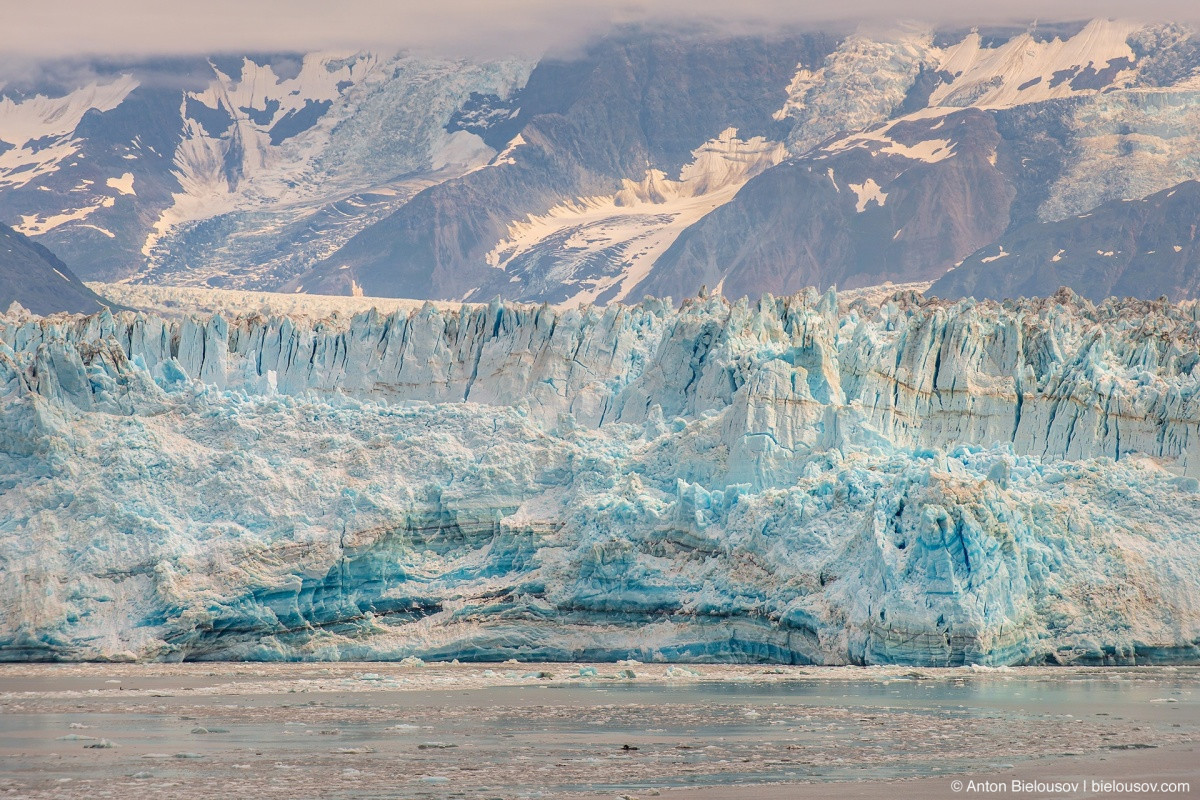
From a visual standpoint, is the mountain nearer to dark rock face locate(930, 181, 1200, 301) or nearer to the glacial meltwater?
dark rock face locate(930, 181, 1200, 301)

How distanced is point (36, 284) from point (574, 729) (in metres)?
115

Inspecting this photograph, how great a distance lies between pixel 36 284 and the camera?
5389 inches

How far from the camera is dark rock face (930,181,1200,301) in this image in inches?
6442

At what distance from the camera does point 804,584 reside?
40.6 m

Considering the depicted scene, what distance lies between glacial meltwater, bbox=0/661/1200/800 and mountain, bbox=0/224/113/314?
9464 cm

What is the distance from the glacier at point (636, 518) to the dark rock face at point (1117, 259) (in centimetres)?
11530

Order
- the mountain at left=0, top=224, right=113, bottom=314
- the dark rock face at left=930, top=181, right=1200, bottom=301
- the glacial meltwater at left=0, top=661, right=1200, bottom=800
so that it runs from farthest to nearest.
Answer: the dark rock face at left=930, top=181, right=1200, bottom=301 → the mountain at left=0, top=224, right=113, bottom=314 → the glacial meltwater at left=0, top=661, right=1200, bottom=800

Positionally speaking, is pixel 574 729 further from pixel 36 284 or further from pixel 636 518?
pixel 36 284

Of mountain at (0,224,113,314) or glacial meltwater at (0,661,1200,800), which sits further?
mountain at (0,224,113,314)

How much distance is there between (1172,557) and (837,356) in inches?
449

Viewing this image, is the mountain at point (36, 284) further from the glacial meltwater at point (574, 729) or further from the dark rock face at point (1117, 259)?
the glacial meltwater at point (574, 729)

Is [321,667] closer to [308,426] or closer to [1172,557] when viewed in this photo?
[308,426]

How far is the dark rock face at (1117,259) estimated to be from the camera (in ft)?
537

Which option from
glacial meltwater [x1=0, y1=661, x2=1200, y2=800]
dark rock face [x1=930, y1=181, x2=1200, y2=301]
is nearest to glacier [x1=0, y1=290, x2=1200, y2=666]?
glacial meltwater [x1=0, y1=661, x2=1200, y2=800]
